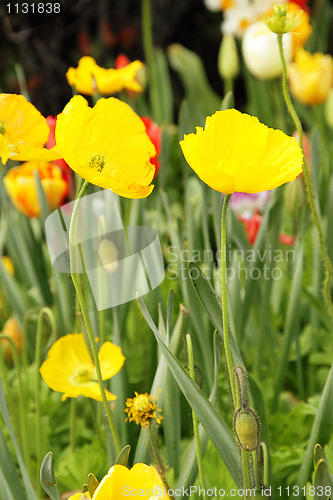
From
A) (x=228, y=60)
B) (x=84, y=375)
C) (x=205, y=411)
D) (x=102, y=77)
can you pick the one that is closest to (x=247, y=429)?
(x=205, y=411)

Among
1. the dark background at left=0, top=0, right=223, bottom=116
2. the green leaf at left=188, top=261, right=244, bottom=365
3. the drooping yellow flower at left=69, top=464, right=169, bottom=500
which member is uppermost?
the dark background at left=0, top=0, right=223, bottom=116

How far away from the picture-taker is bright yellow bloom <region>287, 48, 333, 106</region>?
115cm

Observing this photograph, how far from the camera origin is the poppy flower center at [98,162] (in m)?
0.27

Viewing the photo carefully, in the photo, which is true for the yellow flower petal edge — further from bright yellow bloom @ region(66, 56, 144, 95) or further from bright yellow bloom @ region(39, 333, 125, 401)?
bright yellow bloom @ region(66, 56, 144, 95)

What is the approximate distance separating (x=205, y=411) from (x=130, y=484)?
2.6 inches

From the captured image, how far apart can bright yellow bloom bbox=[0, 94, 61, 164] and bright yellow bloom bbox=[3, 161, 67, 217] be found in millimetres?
389

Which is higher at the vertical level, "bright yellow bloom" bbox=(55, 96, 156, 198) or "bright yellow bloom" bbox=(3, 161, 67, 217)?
"bright yellow bloom" bbox=(55, 96, 156, 198)

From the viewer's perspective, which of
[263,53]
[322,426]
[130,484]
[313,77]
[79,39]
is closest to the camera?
[130,484]

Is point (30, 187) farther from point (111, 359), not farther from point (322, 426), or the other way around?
point (322, 426)

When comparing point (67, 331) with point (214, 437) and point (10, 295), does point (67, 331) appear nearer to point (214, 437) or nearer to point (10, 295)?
point (10, 295)

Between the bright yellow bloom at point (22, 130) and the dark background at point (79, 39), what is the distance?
1794 mm

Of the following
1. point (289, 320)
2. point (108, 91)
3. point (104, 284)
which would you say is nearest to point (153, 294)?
point (104, 284)

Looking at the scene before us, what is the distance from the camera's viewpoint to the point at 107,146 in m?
0.29

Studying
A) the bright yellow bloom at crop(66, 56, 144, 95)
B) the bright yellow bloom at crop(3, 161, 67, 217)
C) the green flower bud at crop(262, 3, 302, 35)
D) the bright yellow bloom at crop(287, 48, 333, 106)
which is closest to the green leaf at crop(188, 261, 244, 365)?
the green flower bud at crop(262, 3, 302, 35)
